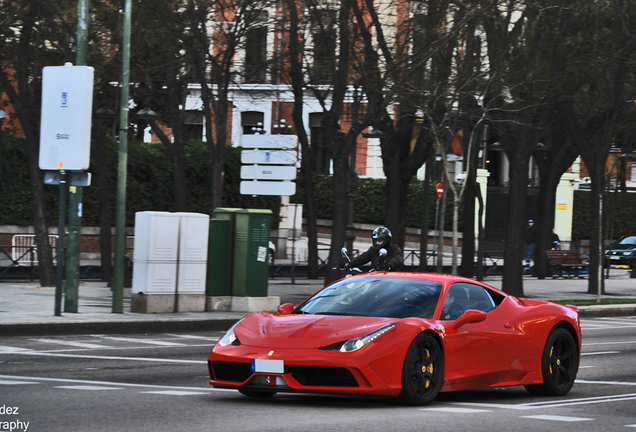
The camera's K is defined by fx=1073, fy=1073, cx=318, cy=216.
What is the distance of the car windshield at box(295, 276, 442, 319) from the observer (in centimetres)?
950

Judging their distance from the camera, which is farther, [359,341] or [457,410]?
[457,410]

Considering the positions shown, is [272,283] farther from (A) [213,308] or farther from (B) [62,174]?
(B) [62,174]

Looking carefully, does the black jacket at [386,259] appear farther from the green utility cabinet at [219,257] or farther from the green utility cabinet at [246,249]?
the green utility cabinet at [219,257]

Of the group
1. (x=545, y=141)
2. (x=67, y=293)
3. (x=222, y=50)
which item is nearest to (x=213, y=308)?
(x=67, y=293)

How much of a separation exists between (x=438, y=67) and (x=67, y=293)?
36.2 ft

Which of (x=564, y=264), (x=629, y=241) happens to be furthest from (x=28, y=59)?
(x=629, y=241)

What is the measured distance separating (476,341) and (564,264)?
2984 cm

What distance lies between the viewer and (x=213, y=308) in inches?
779

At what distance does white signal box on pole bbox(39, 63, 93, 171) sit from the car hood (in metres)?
8.94

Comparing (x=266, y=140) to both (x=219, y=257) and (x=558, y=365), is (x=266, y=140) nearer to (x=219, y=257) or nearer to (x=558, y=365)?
(x=219, y=257)

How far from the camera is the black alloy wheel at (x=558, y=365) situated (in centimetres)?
1040

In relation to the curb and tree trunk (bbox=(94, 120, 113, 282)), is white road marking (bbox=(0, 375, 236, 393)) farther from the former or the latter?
tree trunk (bbox=(94, 120, 113, 282))

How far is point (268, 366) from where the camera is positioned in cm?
868

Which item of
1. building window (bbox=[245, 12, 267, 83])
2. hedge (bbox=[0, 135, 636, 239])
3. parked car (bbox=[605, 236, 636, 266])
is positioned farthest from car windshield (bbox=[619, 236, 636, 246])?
building window (bbox=[245, 12, 267, 83])
